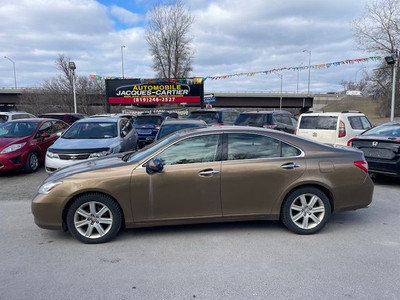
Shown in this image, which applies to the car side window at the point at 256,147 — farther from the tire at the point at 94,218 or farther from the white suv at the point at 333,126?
the white suv at the point at 333,126

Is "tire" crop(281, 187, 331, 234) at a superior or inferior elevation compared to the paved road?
superior

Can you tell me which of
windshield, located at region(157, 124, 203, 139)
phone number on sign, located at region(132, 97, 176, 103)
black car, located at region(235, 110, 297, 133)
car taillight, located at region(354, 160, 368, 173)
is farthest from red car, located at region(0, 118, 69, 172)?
phone number on sign, located at region(132, 97, 176, 103)

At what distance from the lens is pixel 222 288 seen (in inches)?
120

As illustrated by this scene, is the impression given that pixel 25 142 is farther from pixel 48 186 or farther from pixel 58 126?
pixel 48 186

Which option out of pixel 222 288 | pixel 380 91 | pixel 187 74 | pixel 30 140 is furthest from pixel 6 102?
pixel 222 288

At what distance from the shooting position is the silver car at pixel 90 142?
721 centimetres

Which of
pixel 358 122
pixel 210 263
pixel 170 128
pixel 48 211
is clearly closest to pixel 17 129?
pixel 170 128

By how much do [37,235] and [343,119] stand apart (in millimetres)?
8646

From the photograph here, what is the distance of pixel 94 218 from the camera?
4109 mm

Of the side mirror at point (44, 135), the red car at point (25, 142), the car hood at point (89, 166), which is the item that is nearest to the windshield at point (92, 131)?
the red car at point (25, 142)

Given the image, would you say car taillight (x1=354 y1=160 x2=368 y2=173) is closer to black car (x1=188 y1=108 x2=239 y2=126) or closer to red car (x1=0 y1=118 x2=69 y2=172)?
red car (x1=0 y1=118 x2=69 y2=172)

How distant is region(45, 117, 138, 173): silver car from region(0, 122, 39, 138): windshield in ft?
5.10

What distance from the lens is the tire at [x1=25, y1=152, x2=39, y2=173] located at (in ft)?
28.3

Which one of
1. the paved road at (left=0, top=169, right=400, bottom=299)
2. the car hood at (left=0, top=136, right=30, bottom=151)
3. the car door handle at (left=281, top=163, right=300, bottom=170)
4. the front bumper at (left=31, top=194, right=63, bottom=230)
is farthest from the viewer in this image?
the car hood at (left=0, top=136, right=30, bottom=151)
